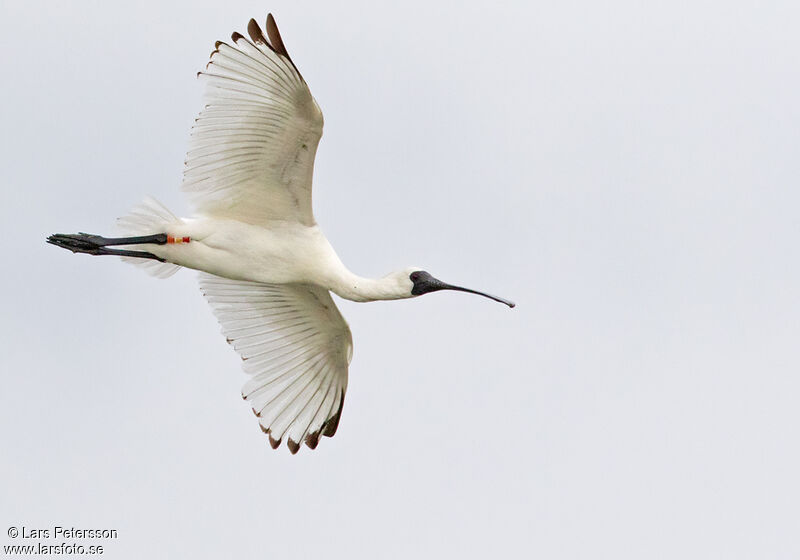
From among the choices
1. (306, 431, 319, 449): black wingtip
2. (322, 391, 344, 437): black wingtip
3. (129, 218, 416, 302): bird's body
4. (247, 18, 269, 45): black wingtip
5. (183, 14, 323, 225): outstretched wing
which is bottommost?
(306, 431, 319, 449): black wingtip

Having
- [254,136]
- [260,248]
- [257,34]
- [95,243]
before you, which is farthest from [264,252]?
[257,34]

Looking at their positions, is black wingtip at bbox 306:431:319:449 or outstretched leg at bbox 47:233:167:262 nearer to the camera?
outstretched leg at bbox 47:233:167:262

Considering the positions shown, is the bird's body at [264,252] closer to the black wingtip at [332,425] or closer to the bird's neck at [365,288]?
the bird's neck at [365,288]

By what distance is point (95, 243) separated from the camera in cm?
1836

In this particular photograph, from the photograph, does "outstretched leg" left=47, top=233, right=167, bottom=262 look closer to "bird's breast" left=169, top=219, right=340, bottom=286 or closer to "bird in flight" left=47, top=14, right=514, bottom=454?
"bird in flight" left=47, top=14, right=514, bottom=454

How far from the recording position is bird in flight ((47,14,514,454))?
1698 centimetres

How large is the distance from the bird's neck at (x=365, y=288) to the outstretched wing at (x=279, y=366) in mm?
1317

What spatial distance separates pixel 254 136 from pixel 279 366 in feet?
10.0

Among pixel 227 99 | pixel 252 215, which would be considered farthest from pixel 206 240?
pixel 227 99

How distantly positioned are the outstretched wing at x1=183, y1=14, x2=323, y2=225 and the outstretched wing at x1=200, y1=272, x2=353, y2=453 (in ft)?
4.95

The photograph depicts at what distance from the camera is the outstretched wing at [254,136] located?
1681 cm

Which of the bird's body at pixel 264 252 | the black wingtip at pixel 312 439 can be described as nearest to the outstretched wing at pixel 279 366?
the black wingtip at pixel 312 439

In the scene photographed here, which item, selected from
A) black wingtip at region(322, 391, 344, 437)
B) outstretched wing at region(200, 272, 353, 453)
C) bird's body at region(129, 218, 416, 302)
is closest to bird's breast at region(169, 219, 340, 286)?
bird's body at region(129, 218, 416, 302)

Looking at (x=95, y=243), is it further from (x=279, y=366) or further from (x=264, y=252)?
(x=279, y=366)
